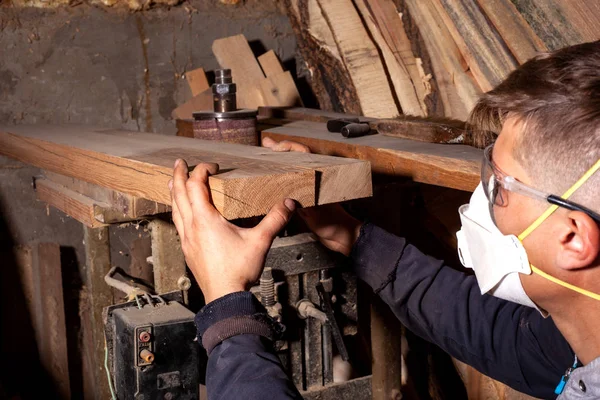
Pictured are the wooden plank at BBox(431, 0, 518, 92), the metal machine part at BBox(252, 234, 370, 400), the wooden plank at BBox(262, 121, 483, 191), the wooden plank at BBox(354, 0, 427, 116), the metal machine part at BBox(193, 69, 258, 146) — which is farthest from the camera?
the wooden plank at BBox(354, 0, 427, 116)

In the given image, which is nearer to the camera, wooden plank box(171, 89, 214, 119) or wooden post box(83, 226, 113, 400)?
wooden post box(83, 226, 113, 400)

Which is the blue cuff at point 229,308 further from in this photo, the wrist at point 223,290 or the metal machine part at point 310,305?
the metal machine part at point 310,305

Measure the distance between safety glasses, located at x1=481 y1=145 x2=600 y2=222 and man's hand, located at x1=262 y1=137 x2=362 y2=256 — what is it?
467 millimetres

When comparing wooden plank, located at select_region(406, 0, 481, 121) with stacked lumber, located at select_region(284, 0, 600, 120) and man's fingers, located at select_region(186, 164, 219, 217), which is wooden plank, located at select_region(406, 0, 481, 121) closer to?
stacked lumber, located at select_region(284, 0, 600, 120)

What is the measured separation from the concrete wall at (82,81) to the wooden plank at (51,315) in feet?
0.24

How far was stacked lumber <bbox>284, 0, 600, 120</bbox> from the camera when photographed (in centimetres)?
222

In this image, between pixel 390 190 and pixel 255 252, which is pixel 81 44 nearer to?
pixel 390 190

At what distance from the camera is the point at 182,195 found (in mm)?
1289

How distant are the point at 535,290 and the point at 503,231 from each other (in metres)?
0.13

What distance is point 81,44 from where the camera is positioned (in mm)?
3146

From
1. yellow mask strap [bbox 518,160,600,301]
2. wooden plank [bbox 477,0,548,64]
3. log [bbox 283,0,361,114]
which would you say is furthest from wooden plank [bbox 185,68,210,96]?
yellow mask strap [bbox 518,160,600,301]

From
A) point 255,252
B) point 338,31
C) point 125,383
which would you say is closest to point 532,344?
point 255,252

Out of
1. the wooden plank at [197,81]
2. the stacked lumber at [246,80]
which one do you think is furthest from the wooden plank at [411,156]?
the wooden plank at [197,81]

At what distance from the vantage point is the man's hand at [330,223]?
1764mm
